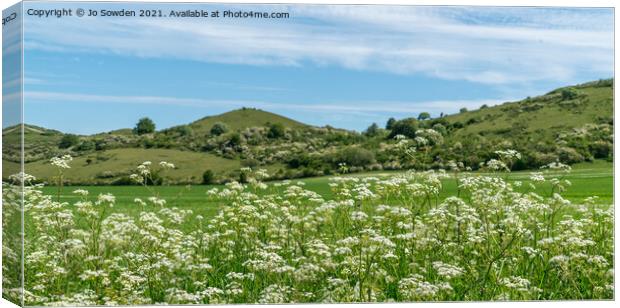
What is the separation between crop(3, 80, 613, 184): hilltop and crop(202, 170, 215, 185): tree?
3 centimetres

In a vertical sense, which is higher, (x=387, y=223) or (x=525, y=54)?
(x=525, y=54)

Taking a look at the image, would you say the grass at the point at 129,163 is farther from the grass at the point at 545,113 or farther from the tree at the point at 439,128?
the grass at the point at 545,113

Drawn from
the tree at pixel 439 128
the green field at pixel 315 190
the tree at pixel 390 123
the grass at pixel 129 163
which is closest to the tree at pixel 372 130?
the tree at pixel 390 123

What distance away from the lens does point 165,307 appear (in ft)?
44.4

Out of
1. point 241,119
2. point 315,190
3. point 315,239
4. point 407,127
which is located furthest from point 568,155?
point 241,119

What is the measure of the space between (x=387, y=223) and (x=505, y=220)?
1.48 m

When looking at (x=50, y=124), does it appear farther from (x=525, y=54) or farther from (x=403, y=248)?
(x=525, y=54)

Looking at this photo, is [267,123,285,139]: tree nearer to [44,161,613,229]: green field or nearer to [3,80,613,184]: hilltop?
[3,80,613,184]: hilltop

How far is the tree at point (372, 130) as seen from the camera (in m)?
14.6

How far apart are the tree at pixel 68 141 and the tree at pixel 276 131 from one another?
7.88ft

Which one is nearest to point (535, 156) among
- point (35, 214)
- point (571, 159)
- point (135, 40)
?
point (571, 159)

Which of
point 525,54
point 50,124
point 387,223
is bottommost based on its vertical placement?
point 387,223

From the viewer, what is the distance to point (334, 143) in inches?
584

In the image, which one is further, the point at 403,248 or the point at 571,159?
the point at 571,159
